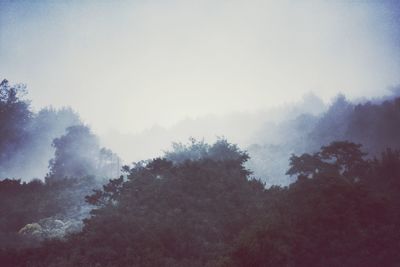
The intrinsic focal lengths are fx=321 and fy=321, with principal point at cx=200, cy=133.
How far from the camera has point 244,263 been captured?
28.4ft

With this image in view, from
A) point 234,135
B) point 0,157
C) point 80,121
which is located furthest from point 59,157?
point 234,135

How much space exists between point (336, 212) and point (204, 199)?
5610mm

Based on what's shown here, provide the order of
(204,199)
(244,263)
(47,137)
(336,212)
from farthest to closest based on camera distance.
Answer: (47,137) < (204,199) < (336,212) < (244,263)

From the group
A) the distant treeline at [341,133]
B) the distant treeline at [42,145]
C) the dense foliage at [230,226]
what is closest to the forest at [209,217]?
the dense foliage at [230,226]

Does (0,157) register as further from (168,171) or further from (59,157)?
(168,171)

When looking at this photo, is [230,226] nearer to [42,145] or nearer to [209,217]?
[209,217]

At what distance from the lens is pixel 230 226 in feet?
42.1

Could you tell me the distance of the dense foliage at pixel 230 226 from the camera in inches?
368

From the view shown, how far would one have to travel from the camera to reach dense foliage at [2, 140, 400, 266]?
9352 millimetres

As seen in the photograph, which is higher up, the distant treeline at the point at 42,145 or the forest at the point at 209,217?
the distant treeline at the point at 42,145

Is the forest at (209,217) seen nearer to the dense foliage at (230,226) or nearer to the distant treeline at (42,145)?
the dense foliage at (230,226)

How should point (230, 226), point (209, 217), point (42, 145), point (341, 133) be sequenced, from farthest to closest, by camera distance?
point (42, 145) < point (341, 133) < point (209, 217) < point (230, 226)

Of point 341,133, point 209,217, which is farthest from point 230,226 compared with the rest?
point 341,133

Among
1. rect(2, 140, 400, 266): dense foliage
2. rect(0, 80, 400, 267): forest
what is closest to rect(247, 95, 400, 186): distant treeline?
rect(0, 80, 400, 267): forest
